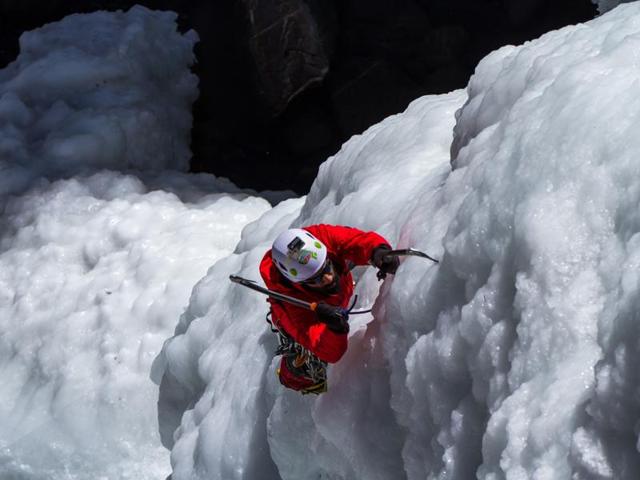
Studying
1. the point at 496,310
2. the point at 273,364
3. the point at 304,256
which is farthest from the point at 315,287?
the point at 496,310

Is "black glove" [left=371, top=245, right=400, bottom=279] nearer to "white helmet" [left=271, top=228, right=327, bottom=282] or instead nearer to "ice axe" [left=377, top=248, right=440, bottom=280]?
"ice axe" [left=377, top=248, right=440, bottom=280]

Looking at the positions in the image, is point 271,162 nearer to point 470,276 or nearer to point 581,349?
point 470,276

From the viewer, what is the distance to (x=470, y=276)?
250 centimetres

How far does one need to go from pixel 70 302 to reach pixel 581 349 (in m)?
3.76

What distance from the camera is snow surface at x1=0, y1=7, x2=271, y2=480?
4793 mm

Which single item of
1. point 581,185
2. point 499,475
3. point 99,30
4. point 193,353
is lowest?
point 193,353

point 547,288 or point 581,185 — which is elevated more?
point 581,185

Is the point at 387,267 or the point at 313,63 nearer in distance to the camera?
the point at 387,267

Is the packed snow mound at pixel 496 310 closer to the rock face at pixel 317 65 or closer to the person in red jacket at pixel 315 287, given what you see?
the person in red jacket at pixel 315 287

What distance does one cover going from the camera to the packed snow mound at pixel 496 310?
205 cm

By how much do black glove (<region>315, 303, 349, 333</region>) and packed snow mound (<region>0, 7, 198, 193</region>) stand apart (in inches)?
144

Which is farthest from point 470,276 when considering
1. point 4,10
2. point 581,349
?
point 4,10

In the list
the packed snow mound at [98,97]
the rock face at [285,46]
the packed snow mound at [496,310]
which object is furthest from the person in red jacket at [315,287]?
the rock face at [285,46]

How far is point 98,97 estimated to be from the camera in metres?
6.38
